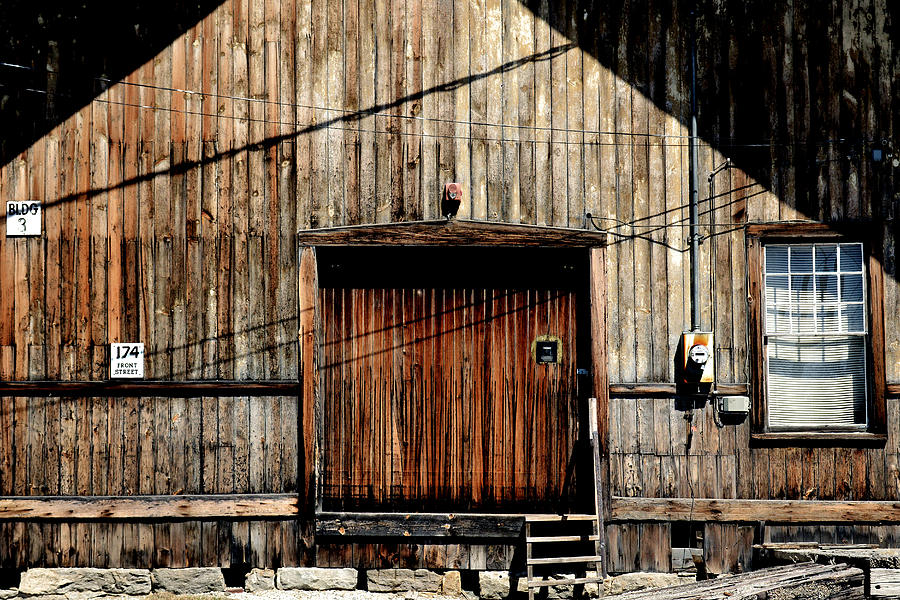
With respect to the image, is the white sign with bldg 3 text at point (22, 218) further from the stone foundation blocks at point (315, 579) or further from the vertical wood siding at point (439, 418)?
the stone foundation blocks at point (315, 579)

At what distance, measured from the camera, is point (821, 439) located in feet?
23.9

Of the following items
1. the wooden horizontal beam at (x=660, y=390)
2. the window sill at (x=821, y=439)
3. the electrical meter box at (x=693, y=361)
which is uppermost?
the electrical meter box at (x=693, y=361)

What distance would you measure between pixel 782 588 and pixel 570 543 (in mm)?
1902

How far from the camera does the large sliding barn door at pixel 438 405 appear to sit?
7.48 meters

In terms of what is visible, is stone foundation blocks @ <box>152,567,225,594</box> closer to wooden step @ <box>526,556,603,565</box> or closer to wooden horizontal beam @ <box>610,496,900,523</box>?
wooden step @ <box>526,556,603,565</box>

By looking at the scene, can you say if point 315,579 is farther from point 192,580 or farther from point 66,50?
point 66,50

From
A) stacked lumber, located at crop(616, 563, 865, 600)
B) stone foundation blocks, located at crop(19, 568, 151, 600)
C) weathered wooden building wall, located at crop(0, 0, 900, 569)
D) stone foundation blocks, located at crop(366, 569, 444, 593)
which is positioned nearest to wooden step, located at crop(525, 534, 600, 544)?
weathered wooden building wall, located at crop(0, 0, 900, 569)

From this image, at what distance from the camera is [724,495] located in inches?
289

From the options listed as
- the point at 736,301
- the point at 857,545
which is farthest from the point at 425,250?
the point at 857,545

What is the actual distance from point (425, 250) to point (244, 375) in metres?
2.05

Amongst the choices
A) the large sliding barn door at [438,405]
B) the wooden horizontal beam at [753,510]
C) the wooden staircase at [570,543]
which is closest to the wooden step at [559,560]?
the wooden staircase at [570,543]

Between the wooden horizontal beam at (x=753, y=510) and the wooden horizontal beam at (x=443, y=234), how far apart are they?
100 inches

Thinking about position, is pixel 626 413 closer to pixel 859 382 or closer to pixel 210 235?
pixel 859 382

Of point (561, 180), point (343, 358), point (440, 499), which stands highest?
point (561, 180)
